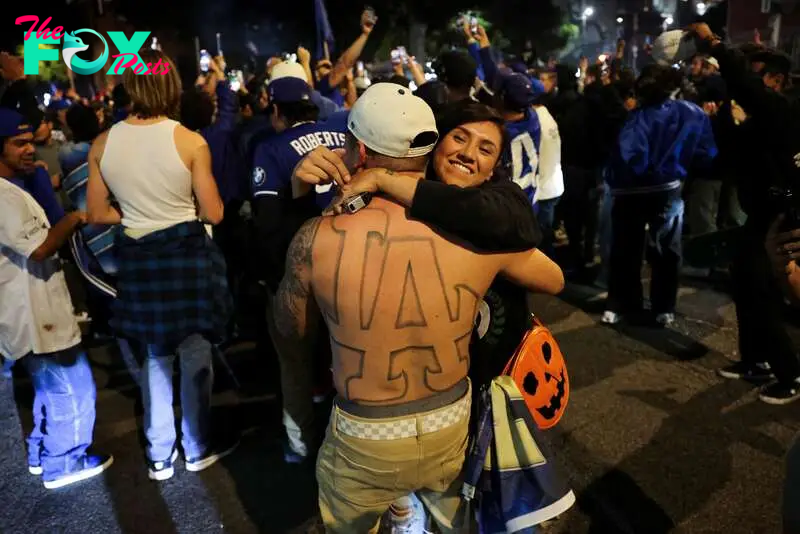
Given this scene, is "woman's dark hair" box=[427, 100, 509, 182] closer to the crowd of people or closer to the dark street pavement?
the crowd of people

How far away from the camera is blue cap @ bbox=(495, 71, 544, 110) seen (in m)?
5.00

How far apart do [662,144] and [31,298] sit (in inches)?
173

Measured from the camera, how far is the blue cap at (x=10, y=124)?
320cm

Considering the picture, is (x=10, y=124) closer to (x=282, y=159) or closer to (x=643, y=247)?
(x=282, y=159)

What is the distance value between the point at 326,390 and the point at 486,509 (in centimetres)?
229

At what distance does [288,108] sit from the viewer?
3.64 m

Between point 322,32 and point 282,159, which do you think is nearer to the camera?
point 282,159

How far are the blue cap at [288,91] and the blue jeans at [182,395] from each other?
1380 mm

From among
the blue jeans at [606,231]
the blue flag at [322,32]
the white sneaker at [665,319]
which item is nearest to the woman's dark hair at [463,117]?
the white sneaker at [665,319]

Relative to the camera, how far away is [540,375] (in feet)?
7.34

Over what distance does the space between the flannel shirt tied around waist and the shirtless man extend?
141cm

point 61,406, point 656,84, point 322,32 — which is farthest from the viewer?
point 322,32

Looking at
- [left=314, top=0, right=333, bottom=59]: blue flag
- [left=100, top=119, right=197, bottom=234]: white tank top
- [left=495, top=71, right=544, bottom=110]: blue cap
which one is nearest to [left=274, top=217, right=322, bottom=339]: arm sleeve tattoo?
[left=100, top=119, right=197, bottom=234]: white tank top

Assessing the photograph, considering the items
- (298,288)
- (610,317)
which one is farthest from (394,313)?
(610,317)
